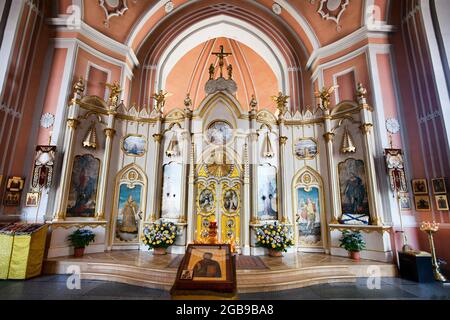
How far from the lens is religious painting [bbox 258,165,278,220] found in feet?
28.7

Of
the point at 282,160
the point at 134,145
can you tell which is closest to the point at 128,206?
the point at 134,145

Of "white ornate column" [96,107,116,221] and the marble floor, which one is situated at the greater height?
"white ornate column" [96,107,116,221]

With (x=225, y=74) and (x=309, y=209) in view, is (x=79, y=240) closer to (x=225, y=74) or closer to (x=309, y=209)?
(x=309, y=209)

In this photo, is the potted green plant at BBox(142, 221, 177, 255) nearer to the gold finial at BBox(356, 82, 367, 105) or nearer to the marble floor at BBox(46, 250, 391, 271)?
the marble floor at BBox(46, 250, 391, 271)

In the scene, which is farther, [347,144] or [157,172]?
[157,172]

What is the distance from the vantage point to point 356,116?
28.7ft

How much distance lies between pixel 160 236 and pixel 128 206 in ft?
6.51

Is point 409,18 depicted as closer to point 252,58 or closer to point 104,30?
point 252,58

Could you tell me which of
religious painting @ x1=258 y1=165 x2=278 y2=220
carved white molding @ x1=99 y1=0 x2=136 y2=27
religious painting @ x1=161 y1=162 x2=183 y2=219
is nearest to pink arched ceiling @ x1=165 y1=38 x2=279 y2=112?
carved white molding @ x1=99 y1=0 x2=136 y2=27

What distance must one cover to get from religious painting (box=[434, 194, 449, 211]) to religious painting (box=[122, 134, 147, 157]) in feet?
32.4

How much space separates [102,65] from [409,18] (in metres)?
12.1

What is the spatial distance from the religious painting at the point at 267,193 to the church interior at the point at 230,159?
6 centimetres

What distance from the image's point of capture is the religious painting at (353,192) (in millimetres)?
7977

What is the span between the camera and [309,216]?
8.84m
